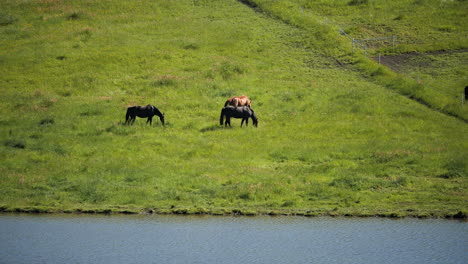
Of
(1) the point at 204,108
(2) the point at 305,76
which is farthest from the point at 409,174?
(2) the point at 305,76

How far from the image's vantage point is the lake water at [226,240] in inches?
869

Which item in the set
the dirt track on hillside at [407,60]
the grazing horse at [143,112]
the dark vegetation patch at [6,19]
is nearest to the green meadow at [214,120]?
the dark vegetation patch at [6,19]

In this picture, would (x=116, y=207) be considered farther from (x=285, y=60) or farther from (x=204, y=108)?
(x=285, y=60)

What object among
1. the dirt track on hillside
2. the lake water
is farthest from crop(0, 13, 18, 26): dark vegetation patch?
the lake water

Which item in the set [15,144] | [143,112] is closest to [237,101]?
[143,112]

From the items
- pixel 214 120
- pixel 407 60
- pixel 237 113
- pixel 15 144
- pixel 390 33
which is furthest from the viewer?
pixel 390 33

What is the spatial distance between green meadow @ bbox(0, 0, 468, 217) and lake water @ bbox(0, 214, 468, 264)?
1168 millimetres

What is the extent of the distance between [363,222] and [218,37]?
41.1 meters

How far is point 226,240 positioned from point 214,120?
18858mm

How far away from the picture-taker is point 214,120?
1657 inches

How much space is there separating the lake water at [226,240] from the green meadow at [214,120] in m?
1.17

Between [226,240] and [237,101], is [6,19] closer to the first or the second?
[237,101]

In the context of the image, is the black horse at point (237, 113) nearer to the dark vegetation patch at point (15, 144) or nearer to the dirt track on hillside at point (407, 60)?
the dark vegetation patch at point (15, 144)

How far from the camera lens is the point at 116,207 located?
2767cm
